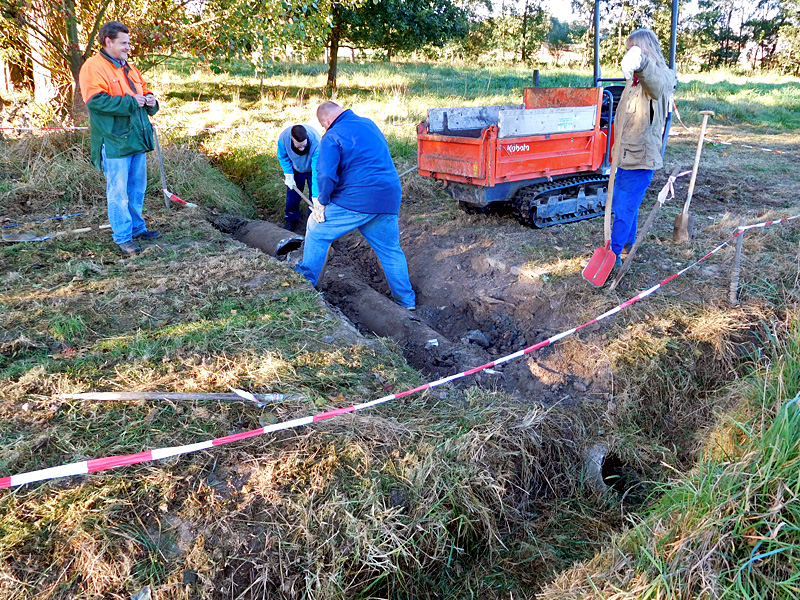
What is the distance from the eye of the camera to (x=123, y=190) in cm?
578

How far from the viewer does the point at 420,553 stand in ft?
8.90

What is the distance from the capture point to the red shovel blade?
16.1 feet

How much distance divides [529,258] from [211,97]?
11.3 m

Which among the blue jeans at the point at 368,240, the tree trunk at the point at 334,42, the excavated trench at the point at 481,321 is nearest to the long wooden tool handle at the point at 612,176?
the excavated trench at the point at 481,321

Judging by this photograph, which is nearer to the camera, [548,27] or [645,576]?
[645,576]

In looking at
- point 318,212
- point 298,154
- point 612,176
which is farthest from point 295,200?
point 612,176

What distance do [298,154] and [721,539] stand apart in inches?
232

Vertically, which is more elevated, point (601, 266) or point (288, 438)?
point (601, 266)

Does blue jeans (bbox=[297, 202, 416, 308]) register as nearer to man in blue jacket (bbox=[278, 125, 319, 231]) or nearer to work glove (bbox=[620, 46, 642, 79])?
man in blue jacket (bbox=[278, 125, 319, 231])

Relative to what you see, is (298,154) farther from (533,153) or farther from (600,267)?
(600,267)

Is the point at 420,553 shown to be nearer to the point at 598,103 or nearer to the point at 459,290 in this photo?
the point at 459,290

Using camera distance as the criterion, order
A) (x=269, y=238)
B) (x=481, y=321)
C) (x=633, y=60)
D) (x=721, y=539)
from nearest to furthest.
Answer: (x=721, y=539), (x=633, y=60), (x=481, y=321), (x=269, y=238)

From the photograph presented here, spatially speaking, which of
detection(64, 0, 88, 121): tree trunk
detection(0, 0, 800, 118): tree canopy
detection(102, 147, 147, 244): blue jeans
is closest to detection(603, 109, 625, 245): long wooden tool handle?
detection(102, 147, 147, 244): blue jeans

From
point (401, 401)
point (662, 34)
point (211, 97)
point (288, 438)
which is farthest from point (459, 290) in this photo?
point (662, 34)
